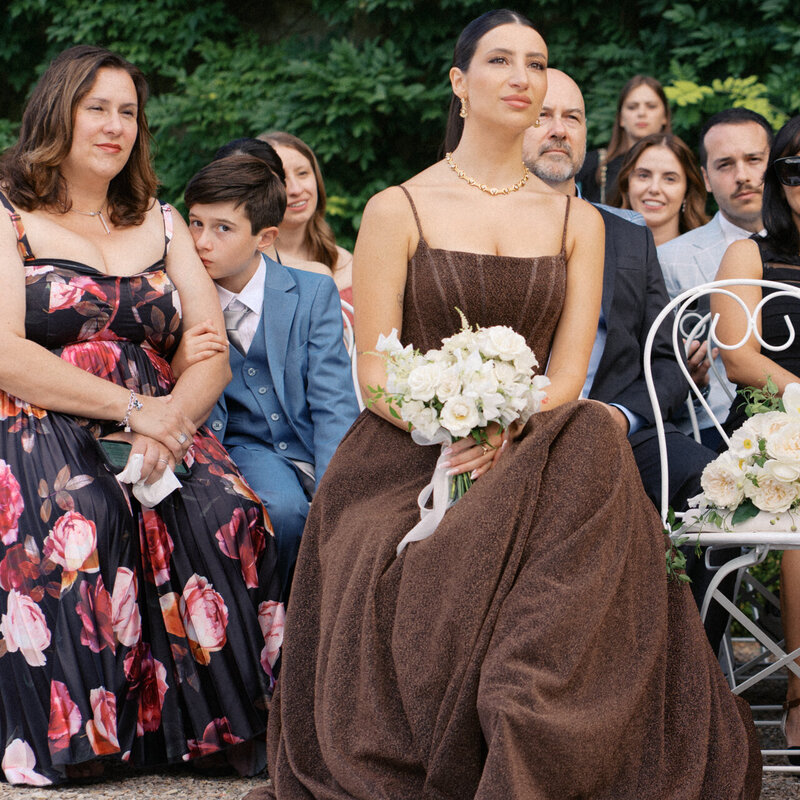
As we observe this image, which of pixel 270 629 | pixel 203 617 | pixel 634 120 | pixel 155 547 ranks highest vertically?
pixel 634 120

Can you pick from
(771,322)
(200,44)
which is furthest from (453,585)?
(200,44)

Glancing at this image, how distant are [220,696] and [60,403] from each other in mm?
1005

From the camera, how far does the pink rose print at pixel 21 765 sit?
10.3ft

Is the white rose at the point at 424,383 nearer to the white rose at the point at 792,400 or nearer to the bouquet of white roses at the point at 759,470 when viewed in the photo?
the bouquet of white roses at the point at 759,470

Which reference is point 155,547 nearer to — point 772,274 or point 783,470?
point 783,470

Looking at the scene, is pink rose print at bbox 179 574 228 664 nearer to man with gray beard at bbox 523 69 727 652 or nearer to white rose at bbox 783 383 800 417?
man with gray beard at bbox 523 69 727 652

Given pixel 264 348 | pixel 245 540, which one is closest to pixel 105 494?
pixel 245 540

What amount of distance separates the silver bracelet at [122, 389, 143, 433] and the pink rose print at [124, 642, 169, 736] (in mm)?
660

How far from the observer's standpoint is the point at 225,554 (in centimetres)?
340

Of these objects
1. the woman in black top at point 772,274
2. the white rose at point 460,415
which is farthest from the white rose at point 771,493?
the white rose at point 460,415

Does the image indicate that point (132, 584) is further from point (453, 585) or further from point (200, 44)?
point (200, 44)

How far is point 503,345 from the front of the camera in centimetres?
272

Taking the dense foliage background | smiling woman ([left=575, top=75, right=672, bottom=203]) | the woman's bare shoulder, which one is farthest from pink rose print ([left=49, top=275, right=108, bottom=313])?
the dense foliage background

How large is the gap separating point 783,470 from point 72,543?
201cm
